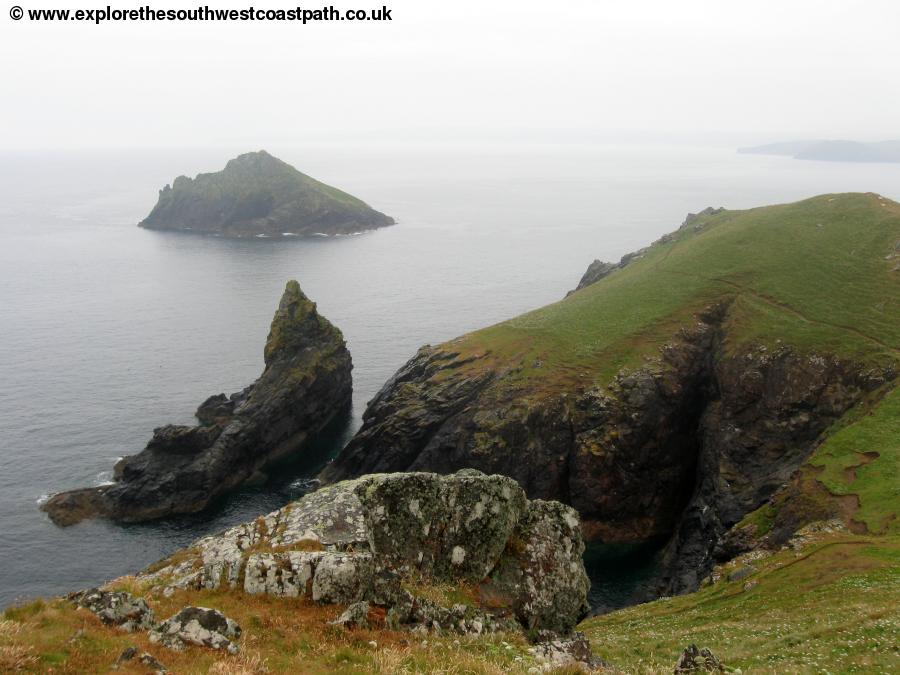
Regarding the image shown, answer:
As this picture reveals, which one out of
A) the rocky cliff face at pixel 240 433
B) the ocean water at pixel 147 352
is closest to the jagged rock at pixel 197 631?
the ocean water at pixel 147 352

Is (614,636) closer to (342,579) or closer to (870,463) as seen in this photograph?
(342,579)

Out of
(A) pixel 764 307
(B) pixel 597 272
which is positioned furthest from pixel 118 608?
(B) pixel 597 272

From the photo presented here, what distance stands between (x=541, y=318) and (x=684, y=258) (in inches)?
1103

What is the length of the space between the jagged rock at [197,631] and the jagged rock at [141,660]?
1309 mm

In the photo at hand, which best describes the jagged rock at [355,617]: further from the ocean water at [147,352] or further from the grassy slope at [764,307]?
the grassy slope at [764,307]

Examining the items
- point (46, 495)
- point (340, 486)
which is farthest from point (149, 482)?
point (340, 486)

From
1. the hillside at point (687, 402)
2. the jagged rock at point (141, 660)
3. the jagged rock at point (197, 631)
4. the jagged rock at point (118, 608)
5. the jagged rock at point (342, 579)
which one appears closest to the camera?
the jagged rock at point (141, 660)

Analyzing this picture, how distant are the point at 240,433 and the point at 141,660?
71.2m

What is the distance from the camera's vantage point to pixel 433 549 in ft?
90.0

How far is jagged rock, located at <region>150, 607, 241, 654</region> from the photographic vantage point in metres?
18.3

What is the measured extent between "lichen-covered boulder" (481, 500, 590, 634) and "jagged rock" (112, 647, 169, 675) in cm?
→ 1409

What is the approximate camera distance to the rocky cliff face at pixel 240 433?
73875 mm

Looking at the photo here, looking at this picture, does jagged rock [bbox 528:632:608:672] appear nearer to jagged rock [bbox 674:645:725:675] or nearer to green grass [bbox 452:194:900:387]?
jagged rock [bbox 674:645:725:675]

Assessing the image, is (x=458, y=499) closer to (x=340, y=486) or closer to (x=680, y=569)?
(x=340, y=486)
